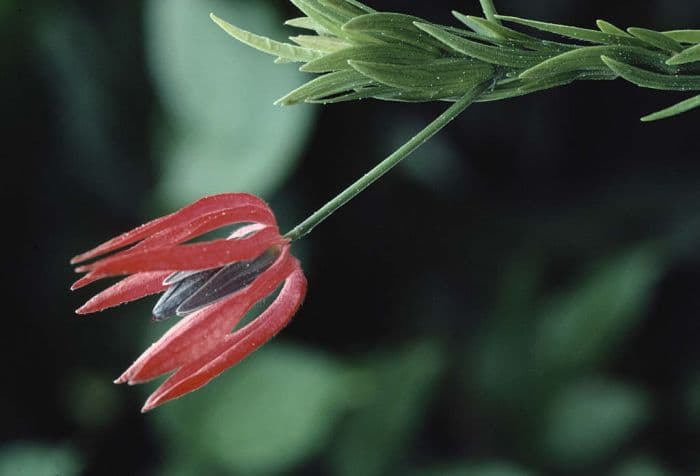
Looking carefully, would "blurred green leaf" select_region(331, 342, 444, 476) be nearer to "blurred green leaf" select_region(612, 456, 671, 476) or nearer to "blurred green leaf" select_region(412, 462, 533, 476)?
"blurred green leaf" select_region(412, 462, 533, 476)

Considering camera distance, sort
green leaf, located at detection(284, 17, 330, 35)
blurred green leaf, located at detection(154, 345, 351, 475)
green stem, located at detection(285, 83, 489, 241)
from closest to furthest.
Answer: green stem, located at detection(285, 83, 489, 241) < green leaf, located at detection(284, 17, 330, 35) < blurred green leaf, located at detection(154, 345, 351, 475)

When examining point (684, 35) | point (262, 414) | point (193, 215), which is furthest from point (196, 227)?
point (262, 414)

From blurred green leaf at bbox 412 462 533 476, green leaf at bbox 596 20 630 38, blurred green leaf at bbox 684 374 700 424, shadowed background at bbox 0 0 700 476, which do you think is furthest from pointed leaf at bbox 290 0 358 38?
blurred green leaf at bbox 684 374 700 424

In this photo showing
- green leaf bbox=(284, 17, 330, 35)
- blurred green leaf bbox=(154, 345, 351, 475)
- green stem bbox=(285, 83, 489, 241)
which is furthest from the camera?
blurred green leaf bbox=(154, 345, 351, 475)

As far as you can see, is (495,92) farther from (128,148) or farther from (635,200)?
(128,148)

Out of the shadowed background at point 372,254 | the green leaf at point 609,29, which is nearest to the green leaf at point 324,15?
the green leaf at point 609,29

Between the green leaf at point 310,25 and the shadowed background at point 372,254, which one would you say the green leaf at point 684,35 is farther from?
the shadowed background at point 372,254

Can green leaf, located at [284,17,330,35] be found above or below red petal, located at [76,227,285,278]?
above

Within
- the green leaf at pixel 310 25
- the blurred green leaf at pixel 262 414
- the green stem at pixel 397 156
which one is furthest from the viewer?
the blurred green leaf at pixel 262 414
